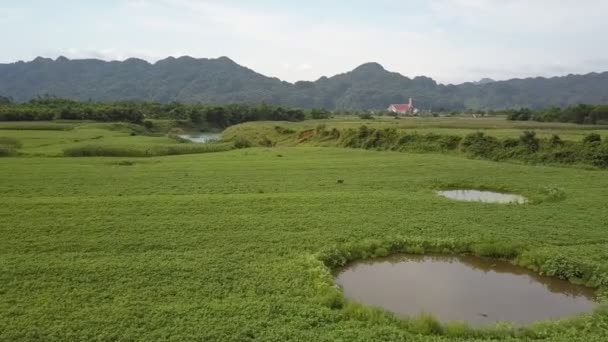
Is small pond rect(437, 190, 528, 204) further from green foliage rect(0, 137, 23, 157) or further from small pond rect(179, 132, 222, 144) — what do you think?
small pond rect(179, 132, 222, 144)

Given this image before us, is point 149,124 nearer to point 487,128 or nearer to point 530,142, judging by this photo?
point 487,128

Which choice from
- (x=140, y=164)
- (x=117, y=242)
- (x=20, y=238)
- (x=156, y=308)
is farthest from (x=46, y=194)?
(x=156, y=308)

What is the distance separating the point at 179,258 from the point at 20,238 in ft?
17.3

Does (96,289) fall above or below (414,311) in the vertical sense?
above

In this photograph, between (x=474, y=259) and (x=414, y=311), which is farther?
(x=474, y=259)

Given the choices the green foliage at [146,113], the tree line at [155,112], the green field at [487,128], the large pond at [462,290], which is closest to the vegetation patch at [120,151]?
the green field at [487,128]

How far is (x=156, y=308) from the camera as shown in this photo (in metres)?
9.67

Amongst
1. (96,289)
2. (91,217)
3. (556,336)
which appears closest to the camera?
(556,336)

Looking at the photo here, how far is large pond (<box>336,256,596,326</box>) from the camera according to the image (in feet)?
35.9

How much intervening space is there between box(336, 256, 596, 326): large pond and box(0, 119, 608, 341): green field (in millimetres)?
498

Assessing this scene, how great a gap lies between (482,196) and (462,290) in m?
11.5

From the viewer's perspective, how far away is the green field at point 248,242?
923cm

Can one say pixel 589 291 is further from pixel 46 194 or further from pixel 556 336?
pixel 46 194

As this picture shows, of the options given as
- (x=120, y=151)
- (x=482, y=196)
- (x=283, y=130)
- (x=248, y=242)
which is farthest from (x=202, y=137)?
(x=248, y=242)
